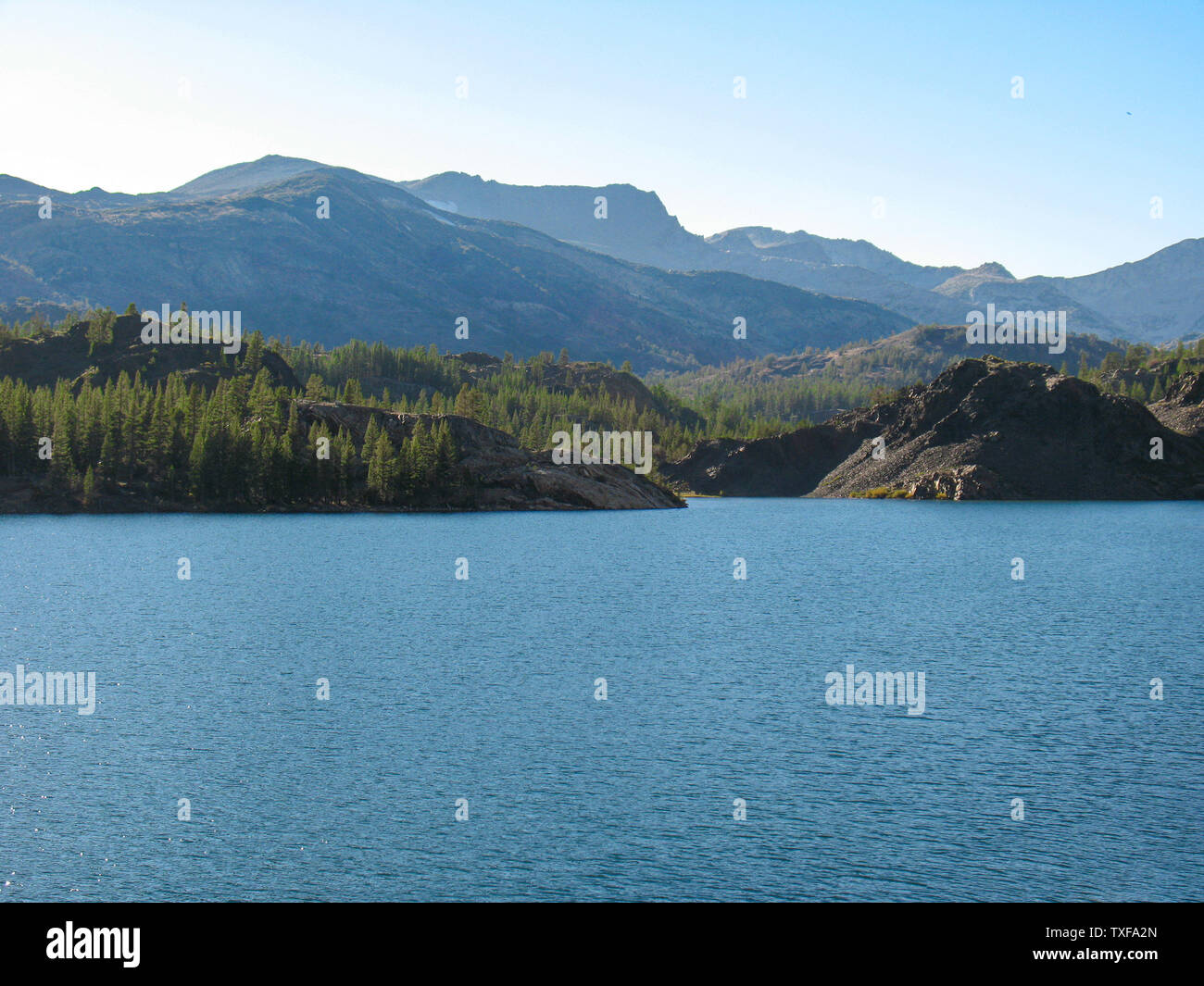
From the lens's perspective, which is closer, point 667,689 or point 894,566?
point 667,689

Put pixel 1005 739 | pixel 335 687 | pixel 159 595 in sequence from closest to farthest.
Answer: pixel 1005 739 → pixel 335 687 → pixel 159 595

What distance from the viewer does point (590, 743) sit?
4603 centimetres

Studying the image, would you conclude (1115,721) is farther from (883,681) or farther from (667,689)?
(667,689)
